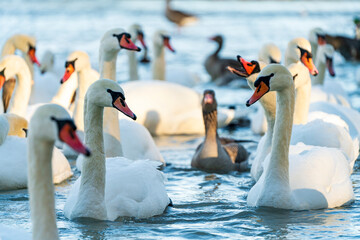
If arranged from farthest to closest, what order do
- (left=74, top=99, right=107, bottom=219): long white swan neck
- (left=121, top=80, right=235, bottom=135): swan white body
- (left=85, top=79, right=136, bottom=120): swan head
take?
(left=121, top=80, right=235, bottom=135): swan white body
(left=85, top=79, right=136, bottom=120): swan head
(left=74, top=99, right=107, bottom=219): long white swan neck

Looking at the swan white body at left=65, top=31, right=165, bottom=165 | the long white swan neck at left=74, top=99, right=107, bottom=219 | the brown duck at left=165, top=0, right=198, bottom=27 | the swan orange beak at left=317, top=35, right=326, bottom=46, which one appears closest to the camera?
the long white swan neck at left=74, top=99, right=107, bottom=219

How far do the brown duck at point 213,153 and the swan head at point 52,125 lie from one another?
4.76m

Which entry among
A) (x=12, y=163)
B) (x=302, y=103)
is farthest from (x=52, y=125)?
(x=302, y=103)

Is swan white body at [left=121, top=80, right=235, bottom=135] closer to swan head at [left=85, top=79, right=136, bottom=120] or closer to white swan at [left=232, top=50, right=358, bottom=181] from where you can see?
white swan at [left=232, top=50, right=358, bottom=181]

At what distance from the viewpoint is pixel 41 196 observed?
4.82 meters

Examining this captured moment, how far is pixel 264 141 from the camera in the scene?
8.66m

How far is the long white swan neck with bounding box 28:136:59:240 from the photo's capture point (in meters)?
4.78

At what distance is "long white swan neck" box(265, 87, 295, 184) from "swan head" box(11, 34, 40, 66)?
18.4 ft

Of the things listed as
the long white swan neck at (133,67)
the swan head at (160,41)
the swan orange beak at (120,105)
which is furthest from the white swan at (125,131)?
the swan head at (160,41)

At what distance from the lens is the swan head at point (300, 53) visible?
9820 millimetres

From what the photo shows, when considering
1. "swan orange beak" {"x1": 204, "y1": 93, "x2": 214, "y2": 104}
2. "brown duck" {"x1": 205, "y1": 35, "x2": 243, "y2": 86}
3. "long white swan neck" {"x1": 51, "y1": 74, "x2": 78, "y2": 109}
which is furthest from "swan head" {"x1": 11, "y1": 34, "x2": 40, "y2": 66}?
"brown duck" {"x1": 205, "y1": 35, "x2": 243, "y2": 86}

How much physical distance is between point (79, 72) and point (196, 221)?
384 centimetres

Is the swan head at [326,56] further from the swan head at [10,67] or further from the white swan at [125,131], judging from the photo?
the swan head at [10,67]

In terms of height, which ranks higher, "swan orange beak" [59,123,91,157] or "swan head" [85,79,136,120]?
"swan head" [85,79,136,120]
